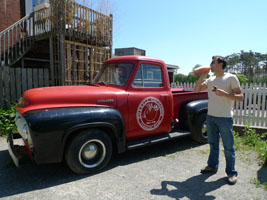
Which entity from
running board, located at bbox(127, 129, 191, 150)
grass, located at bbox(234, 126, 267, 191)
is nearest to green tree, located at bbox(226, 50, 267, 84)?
grass, located at bbox(234, 126, 267, 191)

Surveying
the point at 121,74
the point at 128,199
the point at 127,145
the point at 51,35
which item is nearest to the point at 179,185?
the point at 128,199

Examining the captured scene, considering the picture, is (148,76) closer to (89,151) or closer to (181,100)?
(181,100)

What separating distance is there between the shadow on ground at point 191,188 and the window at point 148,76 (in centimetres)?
192

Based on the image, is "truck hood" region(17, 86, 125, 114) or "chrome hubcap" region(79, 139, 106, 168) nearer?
"truck hood" region(17, 86, 125, 114)

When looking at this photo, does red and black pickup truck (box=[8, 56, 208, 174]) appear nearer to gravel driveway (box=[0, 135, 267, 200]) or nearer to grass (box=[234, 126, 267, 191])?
gravel driveway (box=[0, 135, 267, 200])

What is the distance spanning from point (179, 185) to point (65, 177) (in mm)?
1856

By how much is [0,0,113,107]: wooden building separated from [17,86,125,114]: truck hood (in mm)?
4442

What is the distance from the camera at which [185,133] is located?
15.3 feet

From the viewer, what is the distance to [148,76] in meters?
4.29

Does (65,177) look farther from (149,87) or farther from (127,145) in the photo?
(149,87)

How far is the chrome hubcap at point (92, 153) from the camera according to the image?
11.1 ft

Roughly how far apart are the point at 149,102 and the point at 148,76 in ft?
1.92

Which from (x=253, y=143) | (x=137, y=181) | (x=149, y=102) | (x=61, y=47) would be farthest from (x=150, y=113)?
(x=61, y=47)

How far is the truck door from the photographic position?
390cm
